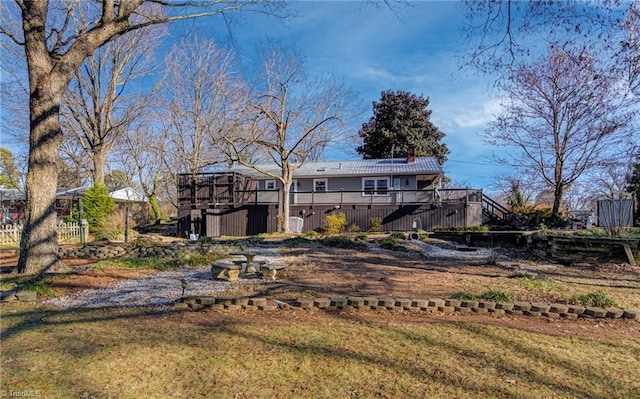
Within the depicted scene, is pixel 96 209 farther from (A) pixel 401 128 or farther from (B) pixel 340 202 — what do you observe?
(A) pixel 401 128

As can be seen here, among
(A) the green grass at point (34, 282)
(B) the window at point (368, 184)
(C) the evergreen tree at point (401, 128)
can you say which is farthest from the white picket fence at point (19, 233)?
(C) the evergreen tree at point (401, 128)

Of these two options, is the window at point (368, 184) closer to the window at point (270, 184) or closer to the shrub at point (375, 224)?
the shrub at point (375, 224)

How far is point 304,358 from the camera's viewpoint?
3121 mm

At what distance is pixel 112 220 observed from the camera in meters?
17.5

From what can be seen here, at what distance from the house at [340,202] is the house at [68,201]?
780cm

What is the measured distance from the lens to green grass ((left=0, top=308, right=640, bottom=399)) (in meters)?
2.62

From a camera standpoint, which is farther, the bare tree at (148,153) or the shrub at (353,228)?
the bare tree at (148,153)

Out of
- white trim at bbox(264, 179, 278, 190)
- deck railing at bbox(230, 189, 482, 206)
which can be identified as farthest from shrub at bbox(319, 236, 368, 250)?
white trim at bbox(264, 179, 278, 190)

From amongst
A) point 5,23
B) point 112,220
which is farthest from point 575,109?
point 5,23

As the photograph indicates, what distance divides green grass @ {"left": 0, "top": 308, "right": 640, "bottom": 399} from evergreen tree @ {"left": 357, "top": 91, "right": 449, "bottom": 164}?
2667cm

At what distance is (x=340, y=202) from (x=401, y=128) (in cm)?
1250

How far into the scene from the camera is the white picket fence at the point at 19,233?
45.4ft

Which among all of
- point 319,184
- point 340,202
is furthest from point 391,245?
point 319,184

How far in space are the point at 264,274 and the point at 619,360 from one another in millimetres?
4910
